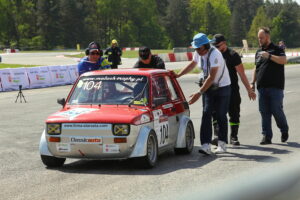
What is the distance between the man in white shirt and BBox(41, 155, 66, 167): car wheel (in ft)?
6.49

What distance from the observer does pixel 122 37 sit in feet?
492

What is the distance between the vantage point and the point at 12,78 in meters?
26.7

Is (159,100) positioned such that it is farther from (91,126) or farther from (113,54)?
(113,54)

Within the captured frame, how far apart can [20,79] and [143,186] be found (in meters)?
21.5

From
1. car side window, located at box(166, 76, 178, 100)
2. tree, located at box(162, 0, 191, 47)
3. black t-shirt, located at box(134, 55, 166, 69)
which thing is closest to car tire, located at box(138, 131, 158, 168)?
car side window, located at box(166, 76, 178, 100)

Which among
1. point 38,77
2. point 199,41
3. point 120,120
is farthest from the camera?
point 38,77

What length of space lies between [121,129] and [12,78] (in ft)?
66.3

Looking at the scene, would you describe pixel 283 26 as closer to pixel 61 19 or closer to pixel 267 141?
pixel 61 19

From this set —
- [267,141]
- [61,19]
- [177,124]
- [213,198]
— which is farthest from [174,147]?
[61,19]

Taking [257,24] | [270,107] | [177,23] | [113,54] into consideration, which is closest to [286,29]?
[257,24]

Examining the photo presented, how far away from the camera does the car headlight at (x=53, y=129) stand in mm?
7562

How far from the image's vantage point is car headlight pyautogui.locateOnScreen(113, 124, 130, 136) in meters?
7.31

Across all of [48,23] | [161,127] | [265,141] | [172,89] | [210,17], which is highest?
[172,89]

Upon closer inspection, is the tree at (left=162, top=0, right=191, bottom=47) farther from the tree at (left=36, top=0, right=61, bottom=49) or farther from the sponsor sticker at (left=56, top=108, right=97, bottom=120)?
the sponsor sticker at (left=56, top=108, right=97, bottom=120)
